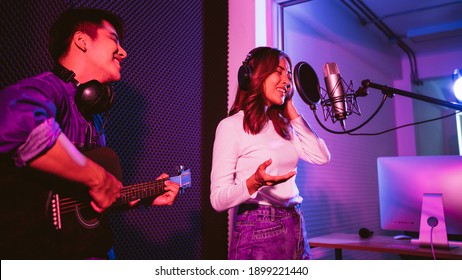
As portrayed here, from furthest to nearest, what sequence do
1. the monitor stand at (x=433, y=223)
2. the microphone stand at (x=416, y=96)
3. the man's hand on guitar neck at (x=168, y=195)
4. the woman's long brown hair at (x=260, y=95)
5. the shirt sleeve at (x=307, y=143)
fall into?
1. the monitor stand at (x=433, y=223)
2. the shirt sleeve at (x=307, y=143)
3. the woman's long brown hair at (x=260, y=95)
4. the microphone stand at (x=416, y=96)
5. the man's hand on guitar neck at (x=168, y=195)

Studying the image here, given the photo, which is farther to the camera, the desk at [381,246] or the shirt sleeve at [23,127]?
the desk at [381,246]

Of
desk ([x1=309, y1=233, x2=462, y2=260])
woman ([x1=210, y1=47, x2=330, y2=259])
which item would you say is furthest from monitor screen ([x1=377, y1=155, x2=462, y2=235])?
woman ([x1=210, y1=47, x2=330, y2=259])

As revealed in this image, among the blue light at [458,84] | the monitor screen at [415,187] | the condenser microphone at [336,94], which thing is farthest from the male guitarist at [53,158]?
the blue light at [458,84]

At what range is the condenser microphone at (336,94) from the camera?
177 centimetres

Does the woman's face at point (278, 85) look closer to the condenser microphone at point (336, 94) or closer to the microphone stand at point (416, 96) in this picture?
the condenser microphone at point (336, 94)

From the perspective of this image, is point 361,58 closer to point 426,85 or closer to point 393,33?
point 393,33

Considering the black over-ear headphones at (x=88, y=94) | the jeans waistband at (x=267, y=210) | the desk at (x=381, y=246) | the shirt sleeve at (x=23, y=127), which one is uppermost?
the black over-ear headphones at (x=88, y=94)

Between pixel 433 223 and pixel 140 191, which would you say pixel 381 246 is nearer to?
pixel 433 223

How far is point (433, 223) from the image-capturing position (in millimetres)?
2152

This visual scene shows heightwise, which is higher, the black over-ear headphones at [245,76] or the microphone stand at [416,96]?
the black over-ear headphones at [245,76]

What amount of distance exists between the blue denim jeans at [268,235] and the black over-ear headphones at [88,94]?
0.78m

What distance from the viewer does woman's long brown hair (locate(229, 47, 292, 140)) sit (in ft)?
5.97

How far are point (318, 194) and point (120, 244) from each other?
2.07 metres

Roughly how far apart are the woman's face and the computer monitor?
96 centimetres
